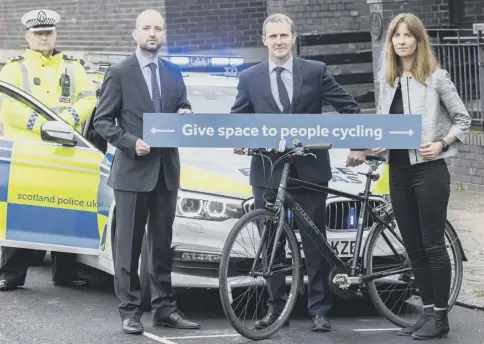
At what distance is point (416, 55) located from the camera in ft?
23.4

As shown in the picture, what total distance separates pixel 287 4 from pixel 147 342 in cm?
993

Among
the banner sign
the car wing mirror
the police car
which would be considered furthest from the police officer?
the banner sign

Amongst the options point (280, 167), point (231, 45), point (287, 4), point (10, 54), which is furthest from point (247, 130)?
point (10, 54)

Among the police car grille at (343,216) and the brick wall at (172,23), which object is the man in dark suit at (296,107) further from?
the brick wall at (172,23)

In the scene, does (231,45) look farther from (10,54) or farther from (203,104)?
(203,104)

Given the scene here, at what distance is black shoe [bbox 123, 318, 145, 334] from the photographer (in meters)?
7.47

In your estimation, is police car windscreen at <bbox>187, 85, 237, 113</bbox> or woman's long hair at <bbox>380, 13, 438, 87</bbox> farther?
police car windscreen at <bbox>187, 85, 237, 113</bbox>

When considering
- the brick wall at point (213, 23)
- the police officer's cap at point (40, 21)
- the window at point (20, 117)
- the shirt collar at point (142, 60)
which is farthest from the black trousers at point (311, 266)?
the brick wall at point (213, 23)

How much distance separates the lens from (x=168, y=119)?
7.25m

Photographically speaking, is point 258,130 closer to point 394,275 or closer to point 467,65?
point 394,275

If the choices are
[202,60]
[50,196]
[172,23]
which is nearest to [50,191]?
[50,196]

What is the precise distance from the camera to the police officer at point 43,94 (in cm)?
891

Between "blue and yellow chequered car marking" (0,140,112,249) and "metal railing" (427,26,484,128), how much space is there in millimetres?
5193

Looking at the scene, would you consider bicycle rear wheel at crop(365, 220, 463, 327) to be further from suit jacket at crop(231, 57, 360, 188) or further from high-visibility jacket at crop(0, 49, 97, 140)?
high-visibility jacket at crop(0, 49, 97, 140)
